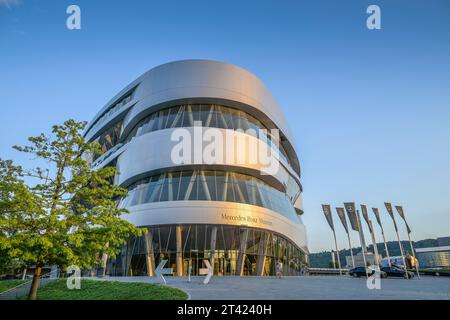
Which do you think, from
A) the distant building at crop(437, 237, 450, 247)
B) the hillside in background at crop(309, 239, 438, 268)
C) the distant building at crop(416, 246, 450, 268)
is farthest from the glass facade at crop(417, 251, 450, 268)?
the hillside in background at crop(309, 239, 438, 268)

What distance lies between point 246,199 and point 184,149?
26.8 feet

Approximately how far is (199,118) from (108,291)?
20.8m

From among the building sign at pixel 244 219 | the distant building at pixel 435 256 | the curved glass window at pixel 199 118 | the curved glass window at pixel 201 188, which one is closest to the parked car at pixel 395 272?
the curved glass window at pixel 201 188

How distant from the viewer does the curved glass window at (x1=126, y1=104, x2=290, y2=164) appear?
1383 inches

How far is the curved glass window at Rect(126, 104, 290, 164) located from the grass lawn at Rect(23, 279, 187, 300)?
18.0 meters

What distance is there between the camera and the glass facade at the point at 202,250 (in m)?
31.0

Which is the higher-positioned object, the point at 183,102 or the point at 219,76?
the point at 219,76

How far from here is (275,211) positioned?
118 feet

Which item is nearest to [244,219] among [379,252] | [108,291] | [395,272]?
[395,272]

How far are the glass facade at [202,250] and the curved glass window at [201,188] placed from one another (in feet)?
9.54

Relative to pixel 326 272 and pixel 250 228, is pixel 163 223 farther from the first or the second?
pixel 326 272

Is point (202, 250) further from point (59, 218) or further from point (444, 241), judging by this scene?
point (444, 241)

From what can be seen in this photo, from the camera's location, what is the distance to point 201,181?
33.3 meters
